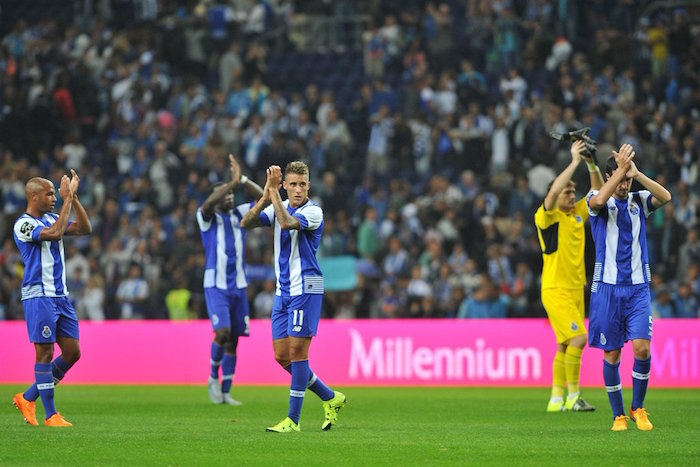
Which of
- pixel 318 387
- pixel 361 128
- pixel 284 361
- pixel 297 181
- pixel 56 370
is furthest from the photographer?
pixel 361 128

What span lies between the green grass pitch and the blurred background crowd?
670 centimetres

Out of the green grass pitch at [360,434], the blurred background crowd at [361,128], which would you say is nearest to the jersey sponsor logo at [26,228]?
the green grass pitch at [360,434]

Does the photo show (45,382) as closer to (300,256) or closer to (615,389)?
(300,256)

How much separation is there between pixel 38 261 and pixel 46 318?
24.4 inches

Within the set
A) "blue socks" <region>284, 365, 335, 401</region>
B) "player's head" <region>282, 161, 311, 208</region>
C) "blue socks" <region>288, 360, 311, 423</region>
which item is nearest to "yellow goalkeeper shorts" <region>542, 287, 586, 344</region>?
"blue socks" <region>284, 365, 335, 401</region>

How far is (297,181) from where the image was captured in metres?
11.8

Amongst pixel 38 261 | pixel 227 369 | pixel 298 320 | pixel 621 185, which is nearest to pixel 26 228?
pixel 38 261

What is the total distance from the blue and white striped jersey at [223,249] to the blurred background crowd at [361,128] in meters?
7.00

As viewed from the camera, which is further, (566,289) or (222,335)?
(222,335)

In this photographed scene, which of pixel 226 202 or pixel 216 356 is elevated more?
pixel 226 202

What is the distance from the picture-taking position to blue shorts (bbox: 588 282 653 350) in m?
11.9

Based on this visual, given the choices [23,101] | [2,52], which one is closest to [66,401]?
[23,101]

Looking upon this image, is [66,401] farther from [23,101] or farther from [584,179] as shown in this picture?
[23,101]

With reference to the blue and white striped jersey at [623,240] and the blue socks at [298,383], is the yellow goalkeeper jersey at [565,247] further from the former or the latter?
the blue socks at [298,383]
